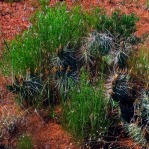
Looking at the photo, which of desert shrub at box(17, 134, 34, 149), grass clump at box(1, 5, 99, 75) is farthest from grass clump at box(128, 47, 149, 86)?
desert shrub at box(17, 134, 34, 149)

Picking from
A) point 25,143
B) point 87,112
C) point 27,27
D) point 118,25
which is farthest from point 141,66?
point 27,27

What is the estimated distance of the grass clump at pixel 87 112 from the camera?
173 inches

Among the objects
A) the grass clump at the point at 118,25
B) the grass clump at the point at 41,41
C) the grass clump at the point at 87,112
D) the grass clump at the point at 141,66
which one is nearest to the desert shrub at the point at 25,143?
the grass clump at the point at 87,112

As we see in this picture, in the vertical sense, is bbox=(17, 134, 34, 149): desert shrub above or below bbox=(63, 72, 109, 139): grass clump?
below

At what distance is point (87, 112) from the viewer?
4.40 m

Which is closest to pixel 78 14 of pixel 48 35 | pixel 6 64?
pixel 48 35

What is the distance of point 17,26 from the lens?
A: 631 cm

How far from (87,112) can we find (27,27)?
87.4 inches

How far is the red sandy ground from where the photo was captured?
4.57 m

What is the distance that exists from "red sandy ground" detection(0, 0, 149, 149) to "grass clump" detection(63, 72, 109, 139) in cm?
20

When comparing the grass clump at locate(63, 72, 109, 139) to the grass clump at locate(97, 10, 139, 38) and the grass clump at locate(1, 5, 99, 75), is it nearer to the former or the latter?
the grass clump at locate(1, 5, 99, 75)

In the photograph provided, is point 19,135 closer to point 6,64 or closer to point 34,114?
point 34,114

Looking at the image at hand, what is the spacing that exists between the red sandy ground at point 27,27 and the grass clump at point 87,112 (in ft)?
0.66

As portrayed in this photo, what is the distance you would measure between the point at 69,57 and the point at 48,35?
339mm
